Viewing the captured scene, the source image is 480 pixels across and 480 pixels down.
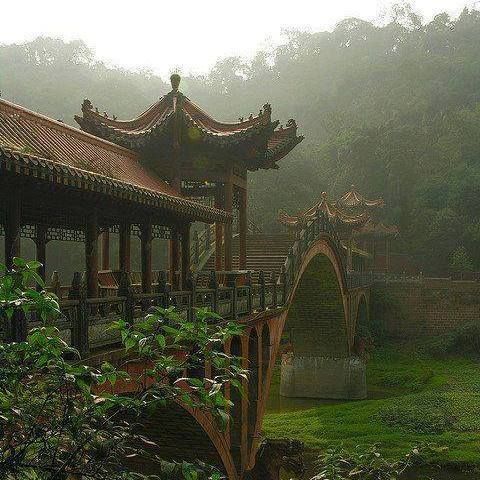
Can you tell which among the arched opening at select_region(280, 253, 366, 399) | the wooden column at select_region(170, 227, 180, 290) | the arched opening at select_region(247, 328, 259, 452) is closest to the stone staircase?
the arched opening at select_region(280, 253, 366, 399)

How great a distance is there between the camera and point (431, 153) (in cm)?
5044

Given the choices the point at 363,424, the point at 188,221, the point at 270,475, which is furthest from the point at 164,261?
the point at 188,221

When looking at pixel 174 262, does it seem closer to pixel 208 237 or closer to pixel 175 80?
pixel 175 80

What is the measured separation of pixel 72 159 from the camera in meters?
9.23

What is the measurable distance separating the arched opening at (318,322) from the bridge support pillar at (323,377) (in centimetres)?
39

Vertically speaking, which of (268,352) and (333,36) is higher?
(333,36)

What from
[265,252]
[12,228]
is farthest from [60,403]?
[265,252]

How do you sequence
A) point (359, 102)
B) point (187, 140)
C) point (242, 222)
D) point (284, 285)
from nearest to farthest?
point (187, 140)
point (242, 222)
point (284, 285)
point (359, 102)

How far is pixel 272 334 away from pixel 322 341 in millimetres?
11872

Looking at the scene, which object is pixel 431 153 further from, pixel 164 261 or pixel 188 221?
pixel 188 221

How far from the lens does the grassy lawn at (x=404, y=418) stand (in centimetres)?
1797

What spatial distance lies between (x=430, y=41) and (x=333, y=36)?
12.6 m

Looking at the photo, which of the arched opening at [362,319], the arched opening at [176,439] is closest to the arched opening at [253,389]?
the arched opening at [176,439]

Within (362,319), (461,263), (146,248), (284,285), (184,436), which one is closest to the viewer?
(146,248)
